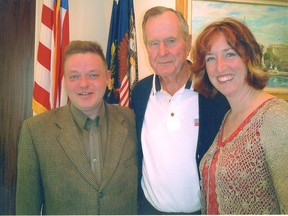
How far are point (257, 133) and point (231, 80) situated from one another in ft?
0.94

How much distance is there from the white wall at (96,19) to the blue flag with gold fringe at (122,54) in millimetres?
193

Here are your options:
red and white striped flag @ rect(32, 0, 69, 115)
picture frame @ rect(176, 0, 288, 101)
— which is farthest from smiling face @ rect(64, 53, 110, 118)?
picture frame @ rect(176, 0, 288, 101)

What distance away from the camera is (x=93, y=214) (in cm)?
137

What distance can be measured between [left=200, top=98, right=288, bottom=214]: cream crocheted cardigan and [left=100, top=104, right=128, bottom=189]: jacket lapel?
50cm

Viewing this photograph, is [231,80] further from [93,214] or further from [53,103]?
[53,103]

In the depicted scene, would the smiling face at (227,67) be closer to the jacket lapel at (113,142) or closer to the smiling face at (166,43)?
the smiling face at (166,43)

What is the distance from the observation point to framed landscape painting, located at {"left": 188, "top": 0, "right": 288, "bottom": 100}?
267 centimetres

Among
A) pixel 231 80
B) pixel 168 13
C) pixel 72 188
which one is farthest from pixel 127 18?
pixel 72 188

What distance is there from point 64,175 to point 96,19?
1634mm

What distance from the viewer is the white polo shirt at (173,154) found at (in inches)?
61.1

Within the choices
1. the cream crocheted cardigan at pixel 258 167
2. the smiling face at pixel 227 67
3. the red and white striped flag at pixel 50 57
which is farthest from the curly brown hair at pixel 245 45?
the red and white striped flag at pixel 50 57

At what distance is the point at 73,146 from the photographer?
1.41 m

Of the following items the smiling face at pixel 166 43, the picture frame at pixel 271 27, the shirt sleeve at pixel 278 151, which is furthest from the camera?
the picture frame at pixel 271 27

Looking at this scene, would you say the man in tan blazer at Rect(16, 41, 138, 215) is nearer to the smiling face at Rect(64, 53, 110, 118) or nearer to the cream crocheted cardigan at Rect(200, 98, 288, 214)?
the smiling face at Rect(64, 53, 110, 118)
